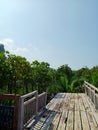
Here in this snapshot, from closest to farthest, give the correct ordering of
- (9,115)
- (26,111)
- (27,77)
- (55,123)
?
(9,115), (26,111), (55,123), (27,77)

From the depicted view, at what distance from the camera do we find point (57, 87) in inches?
638

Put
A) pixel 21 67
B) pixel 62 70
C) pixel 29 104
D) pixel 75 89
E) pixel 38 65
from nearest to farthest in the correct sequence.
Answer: pixel 29 104
pixel 21 67
pixel 38 65
pixel 75 89
pixel 62 70

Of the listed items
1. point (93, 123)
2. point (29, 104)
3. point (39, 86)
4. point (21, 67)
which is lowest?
point (93, 123)

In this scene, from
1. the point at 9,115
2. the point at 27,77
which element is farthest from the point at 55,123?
the point at 27,77

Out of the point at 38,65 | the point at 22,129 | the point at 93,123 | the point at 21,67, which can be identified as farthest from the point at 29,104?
the point at 38,65

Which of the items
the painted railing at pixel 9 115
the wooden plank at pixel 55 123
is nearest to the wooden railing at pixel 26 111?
the painted railing at pixel 9 115

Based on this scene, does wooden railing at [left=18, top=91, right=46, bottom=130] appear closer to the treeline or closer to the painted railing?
the painted railing

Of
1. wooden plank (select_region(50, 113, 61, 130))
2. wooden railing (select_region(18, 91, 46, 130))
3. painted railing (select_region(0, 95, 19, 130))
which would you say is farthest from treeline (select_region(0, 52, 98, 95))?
painted railing (select_region(0, 95, 19, 130))

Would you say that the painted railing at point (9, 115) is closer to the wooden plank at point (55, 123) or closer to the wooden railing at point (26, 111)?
the wooden railing at point (26, 111)

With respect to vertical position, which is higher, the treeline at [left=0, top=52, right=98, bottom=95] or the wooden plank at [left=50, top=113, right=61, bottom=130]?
the treeline at [left=0, top=52, right=98, bottom=95]

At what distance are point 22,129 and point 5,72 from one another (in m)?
4.52

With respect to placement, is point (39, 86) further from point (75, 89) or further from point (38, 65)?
point (75, 89)

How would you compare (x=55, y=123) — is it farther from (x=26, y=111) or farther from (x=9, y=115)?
(x=9, y=115)

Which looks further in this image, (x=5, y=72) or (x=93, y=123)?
(x=5, y=72)
